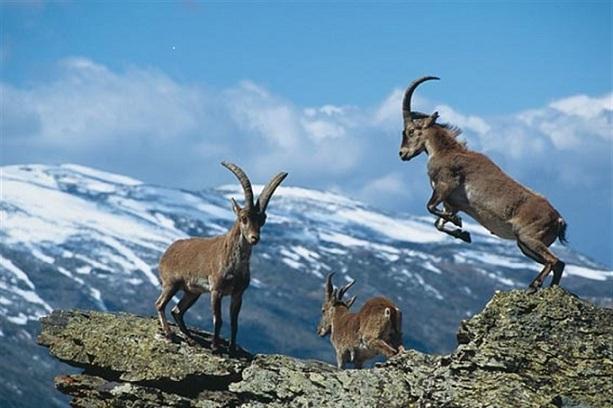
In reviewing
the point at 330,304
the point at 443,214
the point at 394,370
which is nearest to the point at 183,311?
the point at 443,214

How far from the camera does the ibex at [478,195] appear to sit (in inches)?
811

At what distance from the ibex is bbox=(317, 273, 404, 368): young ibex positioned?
460 centimetres

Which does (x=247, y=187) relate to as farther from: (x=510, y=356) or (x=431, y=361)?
(x=510, y=356)

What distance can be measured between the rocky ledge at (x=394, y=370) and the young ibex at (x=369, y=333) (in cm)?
589

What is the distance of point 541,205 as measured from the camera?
20.8 m

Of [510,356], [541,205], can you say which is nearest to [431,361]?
[510,356]

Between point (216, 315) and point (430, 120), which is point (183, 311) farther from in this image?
point (430, 120)

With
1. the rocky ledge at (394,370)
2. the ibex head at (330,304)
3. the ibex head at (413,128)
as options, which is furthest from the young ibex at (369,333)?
the rocky ledge at (394,370)

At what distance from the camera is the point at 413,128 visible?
80.8 feet

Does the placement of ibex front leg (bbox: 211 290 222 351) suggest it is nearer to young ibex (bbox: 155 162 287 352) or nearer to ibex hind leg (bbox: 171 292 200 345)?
young ibex (bbox: 155 162 287 352)

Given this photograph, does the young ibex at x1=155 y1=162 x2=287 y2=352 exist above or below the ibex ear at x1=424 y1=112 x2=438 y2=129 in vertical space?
below

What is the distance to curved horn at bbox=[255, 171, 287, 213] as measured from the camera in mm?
22984

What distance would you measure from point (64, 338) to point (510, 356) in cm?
875

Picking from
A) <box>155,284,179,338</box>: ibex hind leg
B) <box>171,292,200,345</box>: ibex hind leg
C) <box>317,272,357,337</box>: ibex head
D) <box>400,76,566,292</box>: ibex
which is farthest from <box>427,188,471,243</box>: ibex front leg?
<box>317,272,357,337</box>: ibex head
